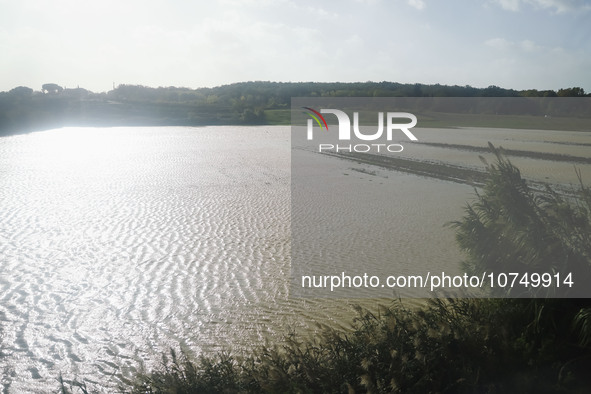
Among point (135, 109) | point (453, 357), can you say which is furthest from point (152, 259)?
point (135, 109)

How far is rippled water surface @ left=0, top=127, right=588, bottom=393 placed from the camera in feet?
18.0

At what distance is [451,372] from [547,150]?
67.3 ft

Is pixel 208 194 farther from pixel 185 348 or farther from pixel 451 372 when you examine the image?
pixel 451 372

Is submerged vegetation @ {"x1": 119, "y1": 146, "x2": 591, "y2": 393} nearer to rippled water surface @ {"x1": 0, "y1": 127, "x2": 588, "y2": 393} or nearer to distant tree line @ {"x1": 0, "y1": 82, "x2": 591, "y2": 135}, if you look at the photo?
rippled water surface @ {"x1": 0, "y1": 127, "x2": 588, "y2": 393}

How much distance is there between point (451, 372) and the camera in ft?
11.4

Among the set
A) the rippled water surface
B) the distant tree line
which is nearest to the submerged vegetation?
the rippled water surface

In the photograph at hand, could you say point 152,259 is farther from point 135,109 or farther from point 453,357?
point 135,109

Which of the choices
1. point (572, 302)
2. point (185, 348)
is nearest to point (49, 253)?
point (185, 348)

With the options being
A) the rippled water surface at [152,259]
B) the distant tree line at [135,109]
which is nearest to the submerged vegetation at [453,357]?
the rippled water surface at [152,259]

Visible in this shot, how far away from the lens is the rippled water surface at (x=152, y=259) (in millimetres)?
5473

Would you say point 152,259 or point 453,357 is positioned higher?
point 453,357

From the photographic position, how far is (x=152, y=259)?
8.35 meters

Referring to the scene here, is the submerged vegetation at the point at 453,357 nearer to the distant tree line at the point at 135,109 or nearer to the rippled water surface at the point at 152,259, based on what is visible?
the rippled water surface at the point at 152,259

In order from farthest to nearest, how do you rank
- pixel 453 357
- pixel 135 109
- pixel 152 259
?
pixel 135 109, pixel 152 259, pixel 453 357
